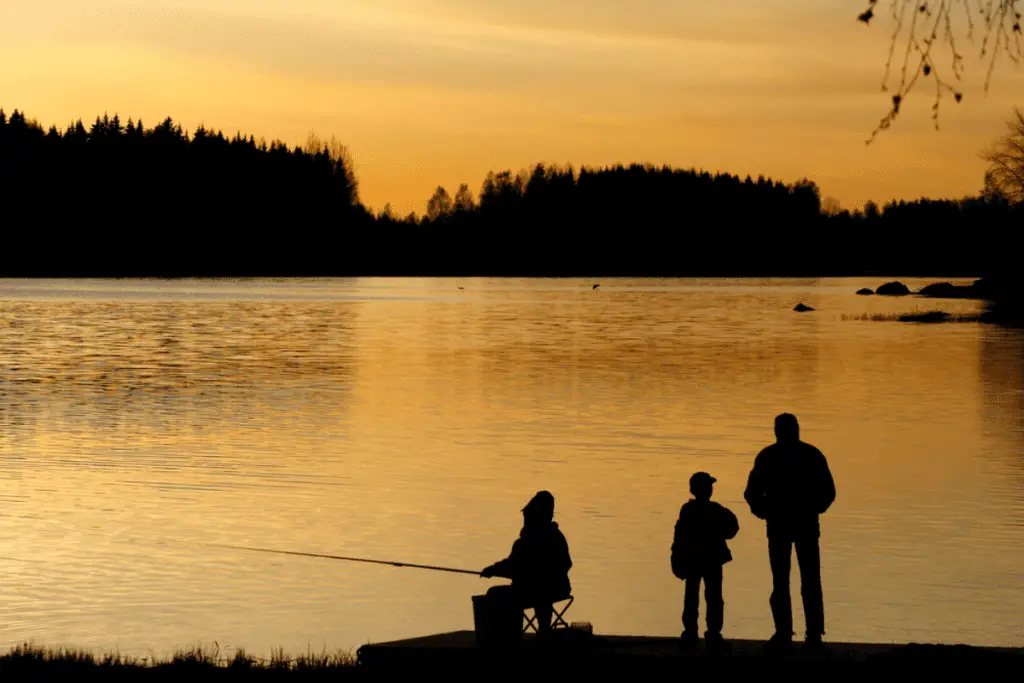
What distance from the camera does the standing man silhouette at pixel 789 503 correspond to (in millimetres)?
13141

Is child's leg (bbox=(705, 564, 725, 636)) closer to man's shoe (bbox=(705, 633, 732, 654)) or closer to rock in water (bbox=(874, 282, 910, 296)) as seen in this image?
man's shoe (bbox=(705, 633, 732, 654))

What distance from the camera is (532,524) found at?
41.3 feet

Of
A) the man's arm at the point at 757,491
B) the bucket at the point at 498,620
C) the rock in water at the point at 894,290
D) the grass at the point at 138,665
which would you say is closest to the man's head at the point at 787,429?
the man's arm at the point at 757,491

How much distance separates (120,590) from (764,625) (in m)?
7.58

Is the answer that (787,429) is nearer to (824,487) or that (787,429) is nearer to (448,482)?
(824,487)

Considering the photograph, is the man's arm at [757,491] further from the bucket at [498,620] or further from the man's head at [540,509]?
the bucket at [498,620]

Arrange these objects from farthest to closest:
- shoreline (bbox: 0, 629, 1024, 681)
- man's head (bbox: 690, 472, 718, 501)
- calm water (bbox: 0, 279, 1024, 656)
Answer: calm water (bbox: 0, 279, 1024, 656) < man's head (bbox: 690, 472, 718, 501) < shoreline (bbox: 0, 629, 1024, 681)

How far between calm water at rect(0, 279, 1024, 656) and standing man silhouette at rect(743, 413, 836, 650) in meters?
4.05

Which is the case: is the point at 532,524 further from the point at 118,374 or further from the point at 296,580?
the point at 118,374

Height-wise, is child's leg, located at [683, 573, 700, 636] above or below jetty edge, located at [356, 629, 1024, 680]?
above

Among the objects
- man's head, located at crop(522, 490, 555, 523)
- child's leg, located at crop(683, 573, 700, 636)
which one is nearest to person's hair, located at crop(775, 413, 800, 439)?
child's leg, located at crop(683, 573, 700, 636)

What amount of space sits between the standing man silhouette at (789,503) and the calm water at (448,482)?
4.05 m

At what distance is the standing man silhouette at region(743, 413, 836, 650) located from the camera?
43.1ft

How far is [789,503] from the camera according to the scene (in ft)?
43.5
